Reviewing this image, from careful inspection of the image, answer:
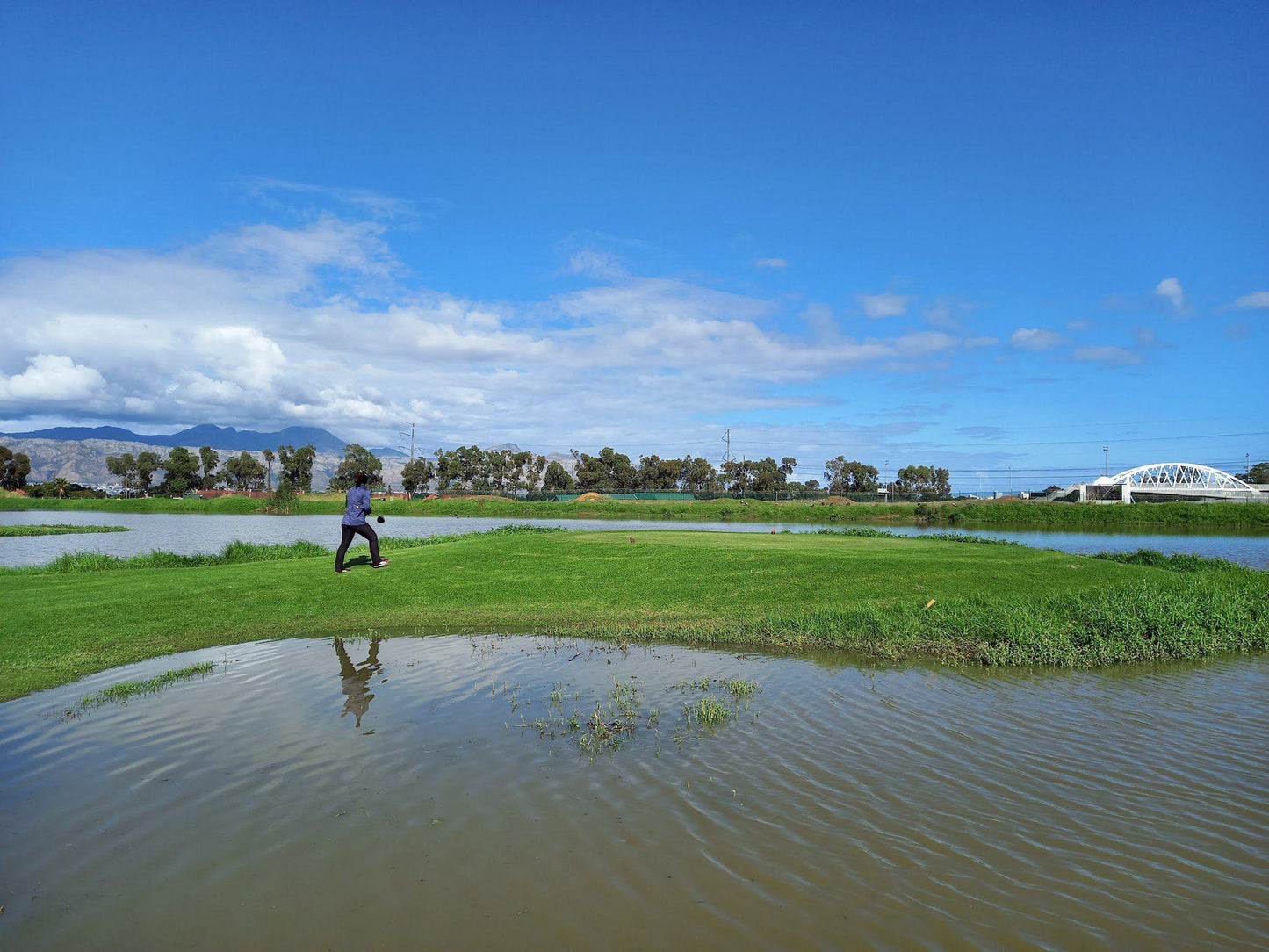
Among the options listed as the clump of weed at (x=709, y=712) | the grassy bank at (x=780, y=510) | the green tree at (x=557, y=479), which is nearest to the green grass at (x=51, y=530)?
the grassy bank at (x=780, y=510)

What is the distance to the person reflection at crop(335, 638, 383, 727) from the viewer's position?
10207mm

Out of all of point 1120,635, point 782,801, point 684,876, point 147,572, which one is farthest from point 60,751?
point 1120,635

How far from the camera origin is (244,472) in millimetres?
161750

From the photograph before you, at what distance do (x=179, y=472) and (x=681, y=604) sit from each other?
515ft

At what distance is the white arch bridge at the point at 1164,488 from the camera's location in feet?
432

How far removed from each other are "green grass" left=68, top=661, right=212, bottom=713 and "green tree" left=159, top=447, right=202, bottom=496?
154 meters

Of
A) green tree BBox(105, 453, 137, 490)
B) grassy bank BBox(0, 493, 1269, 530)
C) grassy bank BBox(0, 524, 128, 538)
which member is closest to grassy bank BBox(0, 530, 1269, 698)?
grassy bank BBox(0, 524, 128, 538)

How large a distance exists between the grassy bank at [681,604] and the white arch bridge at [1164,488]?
385ft

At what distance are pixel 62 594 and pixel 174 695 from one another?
9.38 m

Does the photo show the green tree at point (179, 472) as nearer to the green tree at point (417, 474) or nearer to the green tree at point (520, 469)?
the green tree at point (417, 474)

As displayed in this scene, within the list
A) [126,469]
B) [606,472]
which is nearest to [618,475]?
[606,472]

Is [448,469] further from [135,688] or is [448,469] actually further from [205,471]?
[135,688]

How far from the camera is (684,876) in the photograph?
5879 mm

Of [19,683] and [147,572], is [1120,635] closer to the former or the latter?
[19,683]
